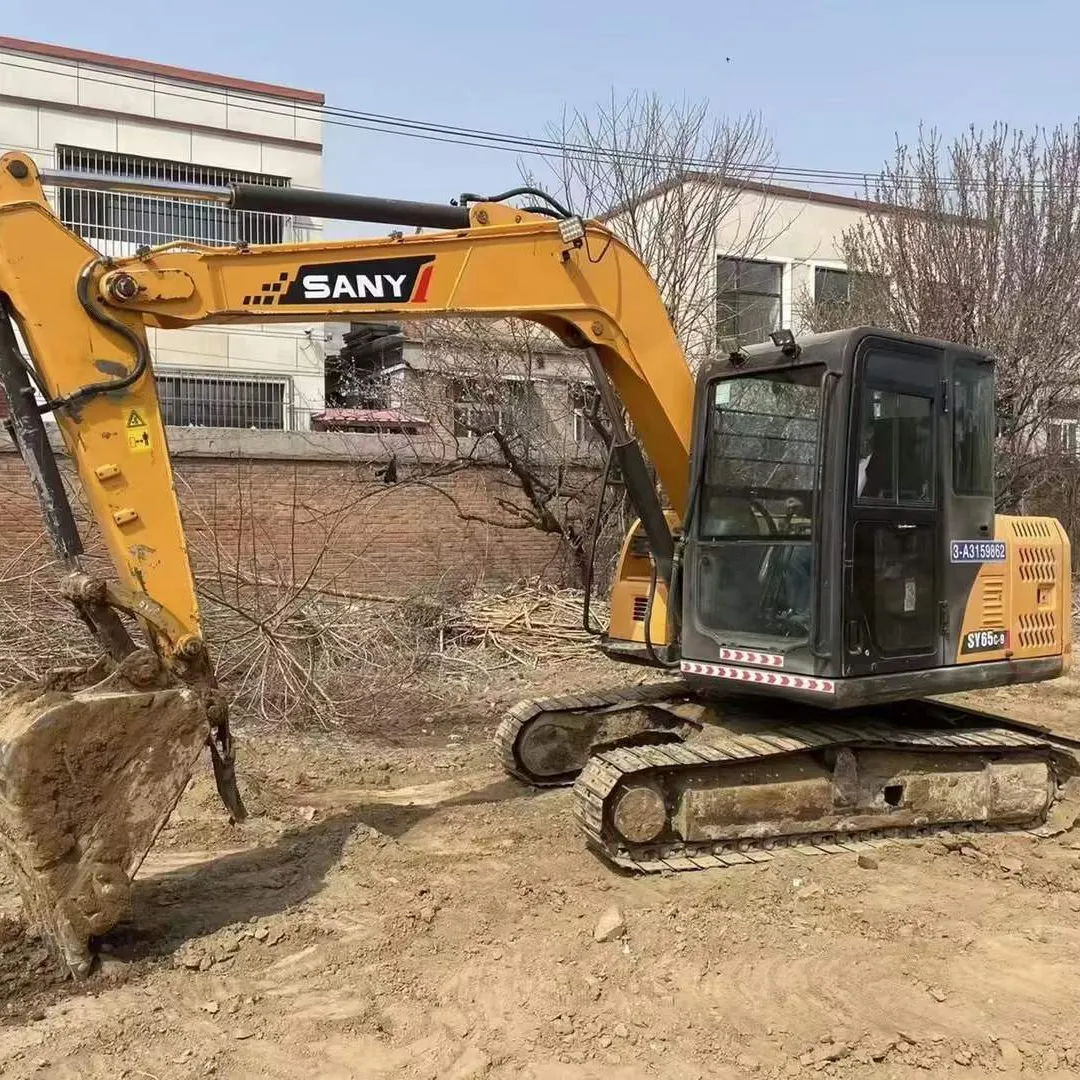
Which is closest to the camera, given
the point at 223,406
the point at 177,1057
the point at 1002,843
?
the point at 177,1057

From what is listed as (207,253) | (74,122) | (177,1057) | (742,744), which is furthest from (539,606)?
(74,122)

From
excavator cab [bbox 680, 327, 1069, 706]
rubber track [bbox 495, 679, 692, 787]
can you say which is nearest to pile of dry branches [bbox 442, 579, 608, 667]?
rubber track [bbox 495, 679, 692, 787]

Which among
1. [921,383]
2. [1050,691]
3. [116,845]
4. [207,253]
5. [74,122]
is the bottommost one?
[1050,691]

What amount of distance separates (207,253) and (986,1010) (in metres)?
4.29

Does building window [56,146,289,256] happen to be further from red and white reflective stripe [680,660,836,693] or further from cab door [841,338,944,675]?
cab door [841,338,944,675]

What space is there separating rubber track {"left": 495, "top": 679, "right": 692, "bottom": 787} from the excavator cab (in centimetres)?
101

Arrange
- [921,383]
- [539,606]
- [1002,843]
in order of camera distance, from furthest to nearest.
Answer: [539,606], [1002,843], [921,383]

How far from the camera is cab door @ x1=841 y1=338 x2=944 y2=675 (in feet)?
16.1

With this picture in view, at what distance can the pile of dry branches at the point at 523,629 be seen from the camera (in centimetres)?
1062

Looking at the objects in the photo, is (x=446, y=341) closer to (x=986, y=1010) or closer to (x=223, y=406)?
(x=223, y=406)

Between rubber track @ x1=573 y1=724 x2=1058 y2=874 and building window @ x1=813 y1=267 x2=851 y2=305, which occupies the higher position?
building window @ x1=813 y1=267 x2=851 y2=305

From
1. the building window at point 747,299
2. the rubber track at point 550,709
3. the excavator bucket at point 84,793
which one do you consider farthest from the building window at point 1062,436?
the excavator bucket at point 84,793

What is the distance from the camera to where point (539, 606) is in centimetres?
1161

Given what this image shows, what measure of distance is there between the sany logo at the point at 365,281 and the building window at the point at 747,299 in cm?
1050
